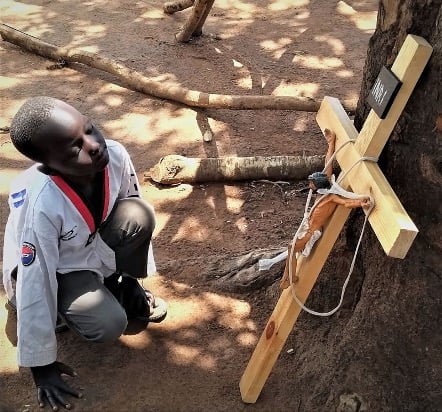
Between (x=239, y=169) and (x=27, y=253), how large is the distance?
196cm

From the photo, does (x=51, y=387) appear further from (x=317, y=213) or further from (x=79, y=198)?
(x=317, y=213)

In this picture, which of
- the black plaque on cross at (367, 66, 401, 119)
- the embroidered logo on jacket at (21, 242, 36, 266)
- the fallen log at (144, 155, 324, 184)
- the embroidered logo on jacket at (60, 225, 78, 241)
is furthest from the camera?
the fallen log at (144, 155, 324, 184)

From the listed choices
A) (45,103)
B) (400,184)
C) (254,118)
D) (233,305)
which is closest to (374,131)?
(400,184)

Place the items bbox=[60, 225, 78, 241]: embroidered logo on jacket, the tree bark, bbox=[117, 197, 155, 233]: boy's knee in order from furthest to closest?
1. the tree bark
2. bbox=[117, 197, 155, 233]: boy's knee
3. bbox=[60, 225, 78, 241]: embroidered logo on jacket

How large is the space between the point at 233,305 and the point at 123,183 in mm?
777

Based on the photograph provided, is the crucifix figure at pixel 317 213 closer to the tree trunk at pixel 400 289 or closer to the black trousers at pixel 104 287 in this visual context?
the tree trunk at pixel 400 289

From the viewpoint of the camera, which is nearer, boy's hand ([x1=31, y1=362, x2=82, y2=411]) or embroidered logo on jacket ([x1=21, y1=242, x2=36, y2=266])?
embroidered logo on jacket ([x1=21, y1=242, x2=36, y2=266])

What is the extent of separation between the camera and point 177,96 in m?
4.95

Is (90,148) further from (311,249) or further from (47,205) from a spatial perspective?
(311,249)

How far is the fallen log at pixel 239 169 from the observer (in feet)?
13.2

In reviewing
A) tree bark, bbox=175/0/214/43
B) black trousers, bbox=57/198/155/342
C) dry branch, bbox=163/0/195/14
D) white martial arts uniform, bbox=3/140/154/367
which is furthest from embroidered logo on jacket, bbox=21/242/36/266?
dry branch, bbox=163/0/195/14

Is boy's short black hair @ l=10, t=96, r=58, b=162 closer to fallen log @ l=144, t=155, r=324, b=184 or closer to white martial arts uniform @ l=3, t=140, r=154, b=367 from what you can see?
white martial arts uniform @ l=3, t=140, r=154, b=367

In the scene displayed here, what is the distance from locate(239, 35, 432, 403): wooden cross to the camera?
1.64 meters

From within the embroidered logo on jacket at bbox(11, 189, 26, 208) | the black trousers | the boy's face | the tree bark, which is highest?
the boy's face
